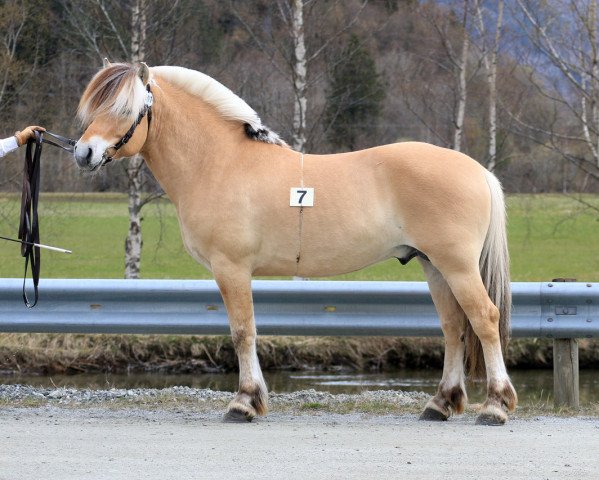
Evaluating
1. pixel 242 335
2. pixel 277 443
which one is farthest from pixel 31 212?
pixel 277 443

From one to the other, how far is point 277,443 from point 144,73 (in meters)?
2.55

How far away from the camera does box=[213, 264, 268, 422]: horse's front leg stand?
5.81 m

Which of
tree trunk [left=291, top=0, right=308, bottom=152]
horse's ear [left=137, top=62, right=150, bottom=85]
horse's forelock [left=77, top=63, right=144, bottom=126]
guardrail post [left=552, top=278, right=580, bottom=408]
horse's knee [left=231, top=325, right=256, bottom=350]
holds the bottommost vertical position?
guardrail post [left=552, top=278, right=580, bottom=408]

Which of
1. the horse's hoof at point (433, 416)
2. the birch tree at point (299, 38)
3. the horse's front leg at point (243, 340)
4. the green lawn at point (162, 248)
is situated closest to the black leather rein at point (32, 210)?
the horse's front leg at point (243, 340)

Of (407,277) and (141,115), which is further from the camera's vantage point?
(407,277)

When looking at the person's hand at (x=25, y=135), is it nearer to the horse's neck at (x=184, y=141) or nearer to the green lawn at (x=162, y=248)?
the horse's neck at (x=184, y=141)

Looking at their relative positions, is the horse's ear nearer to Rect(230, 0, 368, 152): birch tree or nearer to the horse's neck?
the horse's neck

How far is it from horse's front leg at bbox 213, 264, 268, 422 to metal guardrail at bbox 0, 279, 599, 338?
786 mm

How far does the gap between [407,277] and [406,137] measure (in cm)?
1628

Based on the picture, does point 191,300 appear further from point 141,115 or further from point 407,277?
point 407,277

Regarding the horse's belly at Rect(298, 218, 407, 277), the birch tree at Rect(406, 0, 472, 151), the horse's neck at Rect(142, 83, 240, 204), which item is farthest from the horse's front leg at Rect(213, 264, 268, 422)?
the birch tree at Rect(406, 0, 472, 151)

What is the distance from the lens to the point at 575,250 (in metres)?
20.6

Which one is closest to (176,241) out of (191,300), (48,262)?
(48,262)

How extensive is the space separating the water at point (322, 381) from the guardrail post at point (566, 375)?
1.87 meters
